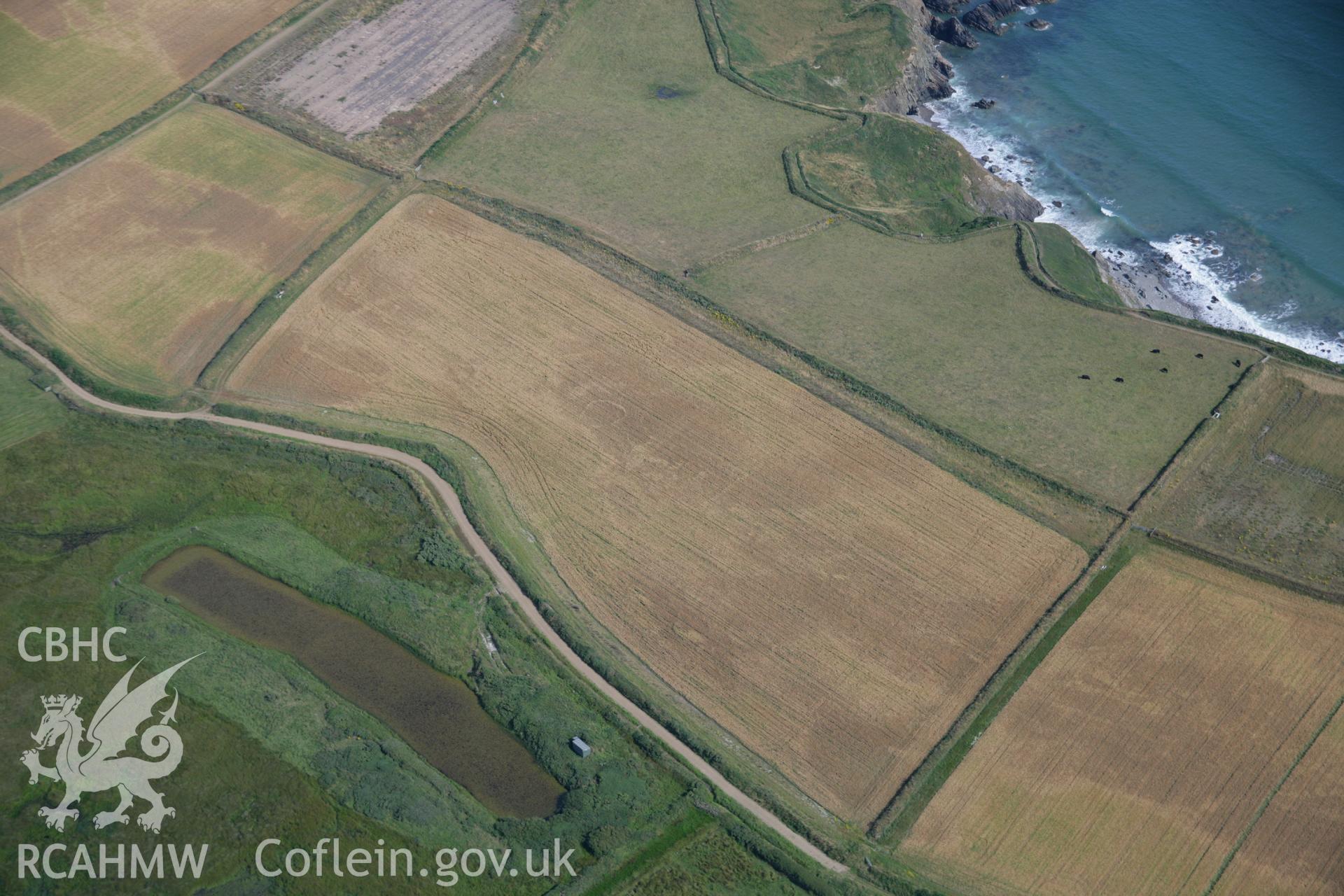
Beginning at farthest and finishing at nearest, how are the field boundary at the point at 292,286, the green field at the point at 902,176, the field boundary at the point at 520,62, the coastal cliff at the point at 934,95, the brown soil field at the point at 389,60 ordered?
the brown soil field at the point at 389,60
the coastal cliff at the point at 934,95
the field boundary at the point at 520,62
the green field at the point at 902,176
the field boundary at the point at 292,286

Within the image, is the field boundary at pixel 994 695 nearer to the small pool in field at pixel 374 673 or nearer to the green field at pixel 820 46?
the small pool in field at pixel 374 673

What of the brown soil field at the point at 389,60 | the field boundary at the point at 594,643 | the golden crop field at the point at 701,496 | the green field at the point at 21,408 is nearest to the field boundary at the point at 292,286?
the golden crop field at the point at 701,496

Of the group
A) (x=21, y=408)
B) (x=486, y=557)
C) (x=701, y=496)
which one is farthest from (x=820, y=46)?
(x=21, y=408)

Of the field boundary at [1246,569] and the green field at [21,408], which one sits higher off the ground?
the green field at [21,408]

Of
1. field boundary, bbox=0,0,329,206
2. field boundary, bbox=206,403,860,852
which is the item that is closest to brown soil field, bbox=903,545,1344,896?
field boundary, bbox=206,403,860,852

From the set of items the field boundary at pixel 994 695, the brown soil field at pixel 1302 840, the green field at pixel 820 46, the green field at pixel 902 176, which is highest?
the green field at pixel 820 46

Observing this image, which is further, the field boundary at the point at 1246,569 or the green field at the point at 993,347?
the green field at the point at 993,347

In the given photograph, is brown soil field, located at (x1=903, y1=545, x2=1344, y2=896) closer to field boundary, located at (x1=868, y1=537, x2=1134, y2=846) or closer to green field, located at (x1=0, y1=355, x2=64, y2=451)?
field boundary, located at (x1=868, y1=537, x2=1134, y2=846)

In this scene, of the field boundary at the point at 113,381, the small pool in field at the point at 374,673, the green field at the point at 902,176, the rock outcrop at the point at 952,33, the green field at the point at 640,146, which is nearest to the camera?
the small pool in field at the point at 374,673
